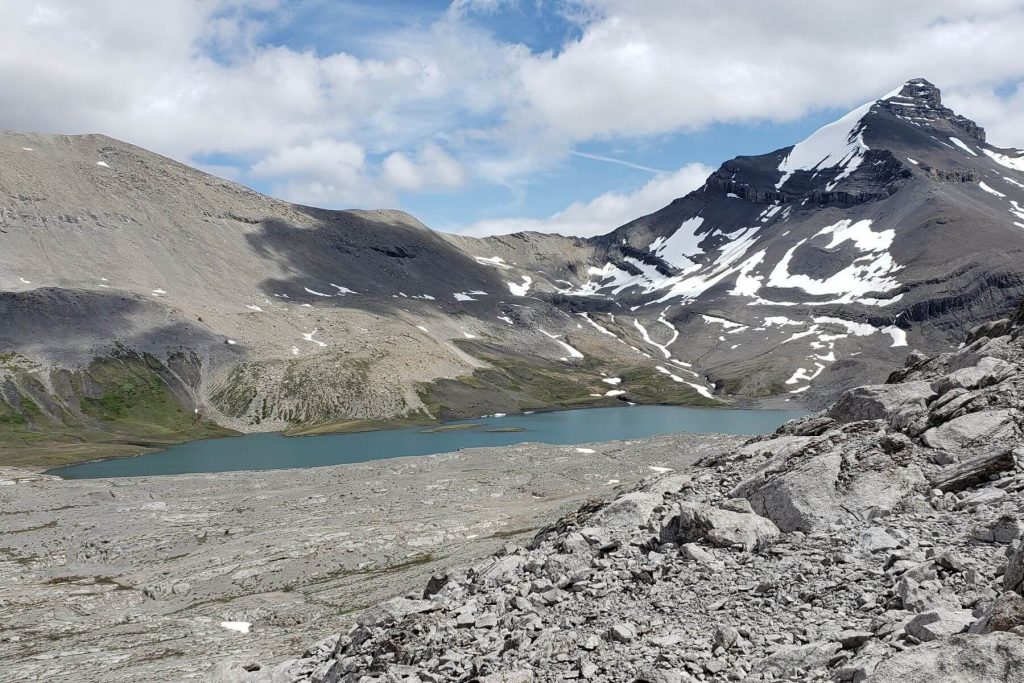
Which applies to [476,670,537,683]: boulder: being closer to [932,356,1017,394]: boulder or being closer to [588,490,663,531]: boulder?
[588,490,663,531]: boulder

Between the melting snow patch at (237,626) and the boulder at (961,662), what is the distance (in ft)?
134

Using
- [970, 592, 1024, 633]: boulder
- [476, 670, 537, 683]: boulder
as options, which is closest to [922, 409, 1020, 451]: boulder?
[970, 592, 1024, 633]: boulder

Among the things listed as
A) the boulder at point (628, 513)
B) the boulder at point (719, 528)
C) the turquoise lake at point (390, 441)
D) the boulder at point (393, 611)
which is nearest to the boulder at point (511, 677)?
the boulder at point (393, 611)

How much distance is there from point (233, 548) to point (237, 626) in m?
17.8

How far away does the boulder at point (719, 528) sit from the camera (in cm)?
1980

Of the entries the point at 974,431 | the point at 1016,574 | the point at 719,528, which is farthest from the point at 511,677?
the point at 974,431

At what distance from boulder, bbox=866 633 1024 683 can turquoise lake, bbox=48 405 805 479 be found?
389 ft

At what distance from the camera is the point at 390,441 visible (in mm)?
155500

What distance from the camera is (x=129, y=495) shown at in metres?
87.9

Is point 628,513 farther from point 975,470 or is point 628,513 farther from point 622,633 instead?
point 975,470

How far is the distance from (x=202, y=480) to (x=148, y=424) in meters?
86.6

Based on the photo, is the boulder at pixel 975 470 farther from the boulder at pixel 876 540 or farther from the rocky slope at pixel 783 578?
the boulder at pixel 876 540

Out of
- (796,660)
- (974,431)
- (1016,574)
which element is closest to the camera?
(1016,574)

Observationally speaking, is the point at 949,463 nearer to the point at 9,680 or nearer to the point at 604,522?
the point at 604,522
